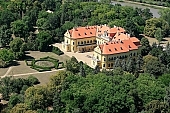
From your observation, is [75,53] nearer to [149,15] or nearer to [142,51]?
[142,51]

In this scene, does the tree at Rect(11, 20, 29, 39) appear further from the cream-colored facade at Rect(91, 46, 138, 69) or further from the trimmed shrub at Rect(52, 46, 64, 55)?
the cream-colored facade at Rect(91, 46, 138, 69)

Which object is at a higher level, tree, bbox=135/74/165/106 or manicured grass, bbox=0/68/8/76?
tree, bbox=135/74/165/106

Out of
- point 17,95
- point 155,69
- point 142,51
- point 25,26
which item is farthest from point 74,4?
point 17,95

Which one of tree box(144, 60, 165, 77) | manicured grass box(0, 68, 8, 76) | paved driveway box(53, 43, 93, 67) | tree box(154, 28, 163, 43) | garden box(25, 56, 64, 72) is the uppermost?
tree box(154, 28, 163, 43)

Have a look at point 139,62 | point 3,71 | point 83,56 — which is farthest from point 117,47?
point 3,71

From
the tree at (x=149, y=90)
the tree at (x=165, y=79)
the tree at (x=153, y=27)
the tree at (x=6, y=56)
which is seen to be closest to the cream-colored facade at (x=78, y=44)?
the tree at (x=6, y=56)

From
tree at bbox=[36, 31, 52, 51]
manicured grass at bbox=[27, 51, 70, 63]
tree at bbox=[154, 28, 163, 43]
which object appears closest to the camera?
manicured grass at bbox=[27, 51, 70, 63]

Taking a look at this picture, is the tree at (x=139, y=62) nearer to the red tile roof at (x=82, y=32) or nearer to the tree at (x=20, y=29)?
the red tile roof at (x=82, y=32)

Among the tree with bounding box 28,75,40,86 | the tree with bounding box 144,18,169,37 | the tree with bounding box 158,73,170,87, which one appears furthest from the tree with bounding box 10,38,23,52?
the tree with bounding box 144,18,169,37
